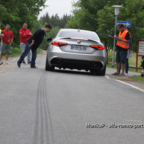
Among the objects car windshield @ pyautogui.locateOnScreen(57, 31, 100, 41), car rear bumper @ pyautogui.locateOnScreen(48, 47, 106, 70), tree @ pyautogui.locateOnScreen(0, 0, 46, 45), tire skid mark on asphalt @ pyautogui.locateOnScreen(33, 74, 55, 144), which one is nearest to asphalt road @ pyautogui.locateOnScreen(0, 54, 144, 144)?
tire skid mark on asphalt @ pyautogui.locateOnScreen(33, 74, 55, 144)

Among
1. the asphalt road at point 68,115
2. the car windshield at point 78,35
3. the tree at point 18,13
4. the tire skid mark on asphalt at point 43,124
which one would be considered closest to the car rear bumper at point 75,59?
the car windshield at point 78,35

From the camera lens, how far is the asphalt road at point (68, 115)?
3.91 m

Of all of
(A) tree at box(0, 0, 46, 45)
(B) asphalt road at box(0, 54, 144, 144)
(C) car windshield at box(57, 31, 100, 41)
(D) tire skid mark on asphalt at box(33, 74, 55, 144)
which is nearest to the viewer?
(D) tire skid mark on asphalt at box(33, 74, 55, 144)

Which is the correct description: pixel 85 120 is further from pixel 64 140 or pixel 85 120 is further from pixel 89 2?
pixel 89 2

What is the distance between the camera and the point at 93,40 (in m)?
11.4

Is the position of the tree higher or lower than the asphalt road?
higher

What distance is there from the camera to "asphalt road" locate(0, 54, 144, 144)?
3.91 metres

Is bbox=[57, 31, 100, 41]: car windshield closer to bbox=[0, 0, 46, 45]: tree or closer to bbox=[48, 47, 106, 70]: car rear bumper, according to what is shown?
bbox=[48, 47, 106, 70]: car rear bumper

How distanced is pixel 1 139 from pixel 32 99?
98.6 inches

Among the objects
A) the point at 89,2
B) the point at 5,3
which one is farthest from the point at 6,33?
the point at 89,2

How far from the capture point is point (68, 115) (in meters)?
5.03

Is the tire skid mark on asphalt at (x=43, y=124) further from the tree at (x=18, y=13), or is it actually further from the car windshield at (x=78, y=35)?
the tree at (x=18, y=13)

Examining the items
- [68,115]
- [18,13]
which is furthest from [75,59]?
[18,13]

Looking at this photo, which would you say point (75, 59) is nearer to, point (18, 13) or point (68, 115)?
point (68, 115)
